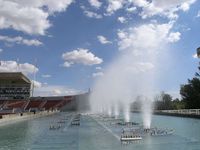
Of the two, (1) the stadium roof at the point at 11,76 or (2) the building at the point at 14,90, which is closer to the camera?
(2) the building at the point at 14,90

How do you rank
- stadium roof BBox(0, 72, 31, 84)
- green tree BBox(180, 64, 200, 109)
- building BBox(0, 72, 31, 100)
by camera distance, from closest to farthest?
green tree BBox(180, 64, 200, 109)
building BBox(0, 72, 31, 100)
stadium roof BBox(0, 72, 31, 84)

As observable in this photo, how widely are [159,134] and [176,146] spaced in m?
10.9

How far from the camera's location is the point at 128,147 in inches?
Answer: 1423

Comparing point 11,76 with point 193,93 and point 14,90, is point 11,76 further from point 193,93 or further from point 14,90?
point 193,93

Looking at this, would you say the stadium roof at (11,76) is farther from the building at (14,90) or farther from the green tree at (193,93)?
the green tree at (193,93)

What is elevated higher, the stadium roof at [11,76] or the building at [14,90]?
the stadium roof at [11,76]

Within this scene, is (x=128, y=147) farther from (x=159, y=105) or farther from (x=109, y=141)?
(x=159, y=105)

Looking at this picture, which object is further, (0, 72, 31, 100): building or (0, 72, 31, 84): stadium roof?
(0, 72, 31, 84): stadium roof

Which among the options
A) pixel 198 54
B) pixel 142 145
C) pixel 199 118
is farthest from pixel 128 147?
pixel 198 54

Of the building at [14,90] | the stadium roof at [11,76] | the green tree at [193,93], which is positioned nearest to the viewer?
the green tree at [193,93]

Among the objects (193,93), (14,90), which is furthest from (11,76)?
(193,93)

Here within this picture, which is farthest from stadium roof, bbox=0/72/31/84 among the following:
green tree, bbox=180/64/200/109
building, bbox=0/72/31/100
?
green tree, bbox=180/64/200/109

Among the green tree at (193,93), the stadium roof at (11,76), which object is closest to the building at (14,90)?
the stadium roof at (11,76)

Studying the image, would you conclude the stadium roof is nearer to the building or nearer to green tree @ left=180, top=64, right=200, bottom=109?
the building
